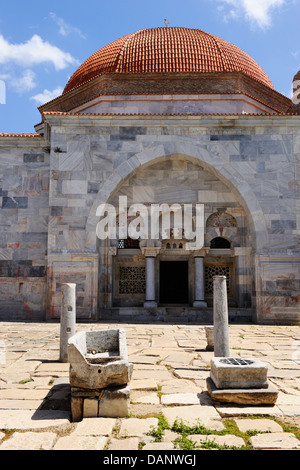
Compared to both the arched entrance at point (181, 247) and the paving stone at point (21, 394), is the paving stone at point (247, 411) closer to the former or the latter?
the paving stone at point (21, 394)

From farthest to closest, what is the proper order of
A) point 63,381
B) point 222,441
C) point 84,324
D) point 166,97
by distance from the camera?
point 166,97
point 84,324
point 63,381
point 222,441

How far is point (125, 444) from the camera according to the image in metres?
2.36

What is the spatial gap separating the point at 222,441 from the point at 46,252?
8103 mm

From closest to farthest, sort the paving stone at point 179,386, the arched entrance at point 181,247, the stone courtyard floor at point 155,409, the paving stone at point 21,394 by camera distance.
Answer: the stone courtyard floor at point 155,409, the paving stone at point 21,394, the paving stone at point 179,386, the arched entrance at point 181,247

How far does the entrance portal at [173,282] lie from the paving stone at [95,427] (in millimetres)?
7976

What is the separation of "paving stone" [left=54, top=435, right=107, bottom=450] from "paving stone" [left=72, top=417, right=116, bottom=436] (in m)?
0.07

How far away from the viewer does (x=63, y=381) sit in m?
3.77

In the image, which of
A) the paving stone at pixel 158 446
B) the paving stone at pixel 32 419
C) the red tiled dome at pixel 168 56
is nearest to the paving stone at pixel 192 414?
the paving stone at pixel 158 446

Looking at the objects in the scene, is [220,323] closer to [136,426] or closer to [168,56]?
[136,426]

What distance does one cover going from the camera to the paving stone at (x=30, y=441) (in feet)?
7.66

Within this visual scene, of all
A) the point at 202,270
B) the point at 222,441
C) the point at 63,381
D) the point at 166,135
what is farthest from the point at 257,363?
the point at 166,135

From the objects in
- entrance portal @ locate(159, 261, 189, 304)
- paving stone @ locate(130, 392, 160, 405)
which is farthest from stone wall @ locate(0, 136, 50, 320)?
paving stone @ locate(130, 392, 160, 405)
